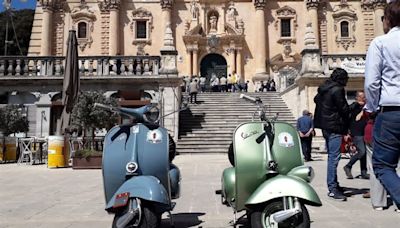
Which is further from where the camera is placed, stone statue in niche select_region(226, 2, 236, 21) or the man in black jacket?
stone statue in niche select_region(226, 2, 236, 21)

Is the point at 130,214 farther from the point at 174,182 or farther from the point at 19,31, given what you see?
the point at 19,31

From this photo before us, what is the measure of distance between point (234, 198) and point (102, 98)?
10.5 meters

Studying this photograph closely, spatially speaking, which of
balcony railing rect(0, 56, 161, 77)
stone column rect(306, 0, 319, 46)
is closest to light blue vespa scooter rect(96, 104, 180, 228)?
balcony railing rect(0, 56, 161, 77)

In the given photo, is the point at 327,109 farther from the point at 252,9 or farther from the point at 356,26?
the point at 356,26

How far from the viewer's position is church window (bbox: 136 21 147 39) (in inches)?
1251

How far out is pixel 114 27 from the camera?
3102cm

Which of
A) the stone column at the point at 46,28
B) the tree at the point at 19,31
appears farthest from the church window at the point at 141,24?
the tree at the point at 19,31

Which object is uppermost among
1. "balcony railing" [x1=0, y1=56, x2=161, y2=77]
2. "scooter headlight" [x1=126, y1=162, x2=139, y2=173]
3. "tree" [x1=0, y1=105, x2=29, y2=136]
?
"balcony railing" [x1=0, y1=56, x2=161, y2=77]

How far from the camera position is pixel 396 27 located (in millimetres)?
3166

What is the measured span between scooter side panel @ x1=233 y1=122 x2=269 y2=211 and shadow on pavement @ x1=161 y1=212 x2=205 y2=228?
801mm

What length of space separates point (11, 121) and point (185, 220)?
11648 millimetres

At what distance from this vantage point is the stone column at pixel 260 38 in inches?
1213

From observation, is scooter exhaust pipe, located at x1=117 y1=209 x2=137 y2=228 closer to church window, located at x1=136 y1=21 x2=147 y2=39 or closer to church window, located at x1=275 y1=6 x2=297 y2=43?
church window, located at x1=136 y1=21 x2=147 y2=39

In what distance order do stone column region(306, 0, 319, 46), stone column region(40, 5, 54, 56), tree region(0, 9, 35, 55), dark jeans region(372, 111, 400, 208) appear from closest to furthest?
dark jeans region(372, 111, 400, 208)
stone column region(40, 5, 54, 56)
stone column region(306, 0, 319, 46)
tree region(0, 9, 35, 55)
